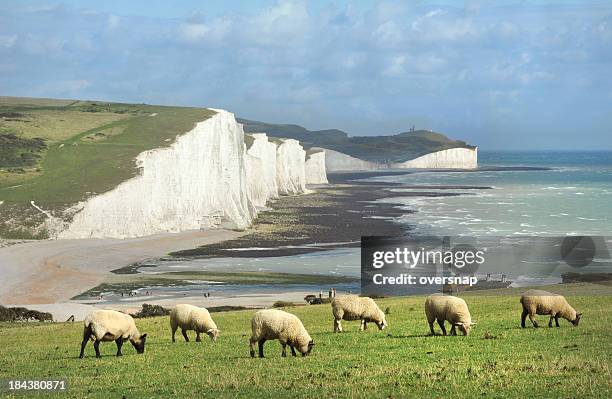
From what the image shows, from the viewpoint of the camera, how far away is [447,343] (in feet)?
76.9

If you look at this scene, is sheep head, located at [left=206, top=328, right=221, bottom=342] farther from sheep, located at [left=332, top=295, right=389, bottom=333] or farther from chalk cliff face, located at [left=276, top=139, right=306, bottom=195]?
chalk cliff face, located at [left=276, top=139, right=306, bottom=195]

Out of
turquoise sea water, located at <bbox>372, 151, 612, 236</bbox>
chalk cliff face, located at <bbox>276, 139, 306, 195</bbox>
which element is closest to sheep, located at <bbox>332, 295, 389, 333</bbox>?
turquoise sea water, located at <bbox>372, 151, 612, 236</bbox>

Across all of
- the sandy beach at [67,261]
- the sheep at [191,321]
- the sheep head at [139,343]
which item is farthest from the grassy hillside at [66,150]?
the sheep head at [139,343]

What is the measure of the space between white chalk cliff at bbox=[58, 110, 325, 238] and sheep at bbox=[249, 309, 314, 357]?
2597 inches

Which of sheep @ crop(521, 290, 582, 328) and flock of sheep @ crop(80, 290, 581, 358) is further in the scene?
sheep @ crop(521, 290, 582, 328)

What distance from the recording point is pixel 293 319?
2181 centimetres

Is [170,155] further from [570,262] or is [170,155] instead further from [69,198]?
[570,262]

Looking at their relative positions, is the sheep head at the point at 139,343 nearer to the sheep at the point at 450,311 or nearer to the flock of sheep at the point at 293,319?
the flock of sheep at the point at 293,319

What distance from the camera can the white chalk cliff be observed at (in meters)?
89.2

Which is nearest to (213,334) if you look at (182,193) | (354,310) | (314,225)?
(354,310)

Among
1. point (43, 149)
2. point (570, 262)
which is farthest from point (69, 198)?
point (570, 262)

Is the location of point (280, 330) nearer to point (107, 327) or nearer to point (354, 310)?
point (107, 327)

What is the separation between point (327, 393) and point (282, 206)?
410 ft

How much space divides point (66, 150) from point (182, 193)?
20.0m
